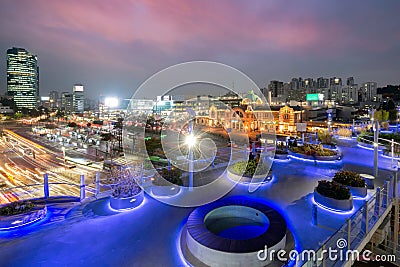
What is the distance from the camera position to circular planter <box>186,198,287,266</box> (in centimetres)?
318

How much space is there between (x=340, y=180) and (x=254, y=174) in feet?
7.80

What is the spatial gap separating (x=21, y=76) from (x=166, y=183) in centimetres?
12175

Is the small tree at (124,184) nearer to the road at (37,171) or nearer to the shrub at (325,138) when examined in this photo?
the shrub at (325,138)

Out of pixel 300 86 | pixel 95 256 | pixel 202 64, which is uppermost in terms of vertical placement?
pixel 300 86

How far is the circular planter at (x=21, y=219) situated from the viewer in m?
4.19

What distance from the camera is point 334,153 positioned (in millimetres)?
9672

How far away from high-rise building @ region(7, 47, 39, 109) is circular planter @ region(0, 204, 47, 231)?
372 ft

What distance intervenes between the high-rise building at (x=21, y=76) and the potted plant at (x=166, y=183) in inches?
4469

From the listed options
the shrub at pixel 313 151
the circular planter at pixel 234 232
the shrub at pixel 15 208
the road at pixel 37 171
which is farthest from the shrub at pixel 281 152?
the road at pixel 37 171

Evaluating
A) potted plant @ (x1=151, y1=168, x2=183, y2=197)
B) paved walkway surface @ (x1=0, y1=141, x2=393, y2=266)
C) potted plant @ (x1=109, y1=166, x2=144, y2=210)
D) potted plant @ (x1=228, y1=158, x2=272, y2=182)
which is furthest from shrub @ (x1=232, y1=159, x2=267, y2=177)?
potted plant @ (x1=109, y1=166, x2=144, y2=210)

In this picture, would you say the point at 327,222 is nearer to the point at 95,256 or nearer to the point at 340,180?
the point at 340,180

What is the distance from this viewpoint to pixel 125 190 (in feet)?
17.3

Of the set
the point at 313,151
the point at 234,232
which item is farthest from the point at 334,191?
the point at 313,151

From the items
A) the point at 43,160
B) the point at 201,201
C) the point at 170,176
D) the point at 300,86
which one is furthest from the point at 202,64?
the point at 300,86
